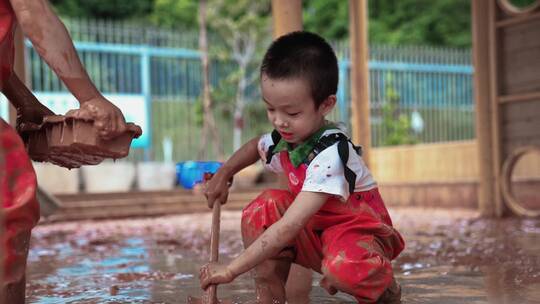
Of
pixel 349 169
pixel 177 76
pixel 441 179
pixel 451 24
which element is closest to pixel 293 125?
pixel 349 169

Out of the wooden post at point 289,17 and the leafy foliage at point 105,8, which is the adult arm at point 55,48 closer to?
the wooden post at point 289,17

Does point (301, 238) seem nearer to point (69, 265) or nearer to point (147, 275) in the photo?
point (147, 275)

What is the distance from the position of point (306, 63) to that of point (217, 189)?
2.10ft

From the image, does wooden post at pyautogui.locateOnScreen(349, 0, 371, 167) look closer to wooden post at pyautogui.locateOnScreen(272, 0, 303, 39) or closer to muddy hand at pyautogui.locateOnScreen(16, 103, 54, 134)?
wooden post at pyautogui.locateOnScreen(272, 0, 303, 39)

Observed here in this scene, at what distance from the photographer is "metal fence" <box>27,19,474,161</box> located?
46.4 feet

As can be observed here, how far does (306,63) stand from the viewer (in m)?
2.25

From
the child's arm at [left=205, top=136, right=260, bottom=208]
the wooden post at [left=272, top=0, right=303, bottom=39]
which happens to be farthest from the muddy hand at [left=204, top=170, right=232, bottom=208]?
the wooden post at [left=272, top=0, right=303, bottom=39]

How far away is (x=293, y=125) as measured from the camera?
2260mm

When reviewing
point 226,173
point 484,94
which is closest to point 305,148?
point 226,173

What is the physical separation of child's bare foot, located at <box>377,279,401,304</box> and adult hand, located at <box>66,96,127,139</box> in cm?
101

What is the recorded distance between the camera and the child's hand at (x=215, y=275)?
2145mm

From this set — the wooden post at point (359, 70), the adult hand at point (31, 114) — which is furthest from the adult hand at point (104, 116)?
the wooden post at point (359, 70)

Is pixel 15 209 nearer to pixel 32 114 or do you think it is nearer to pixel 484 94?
pixel 32 114

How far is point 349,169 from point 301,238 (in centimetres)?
31
